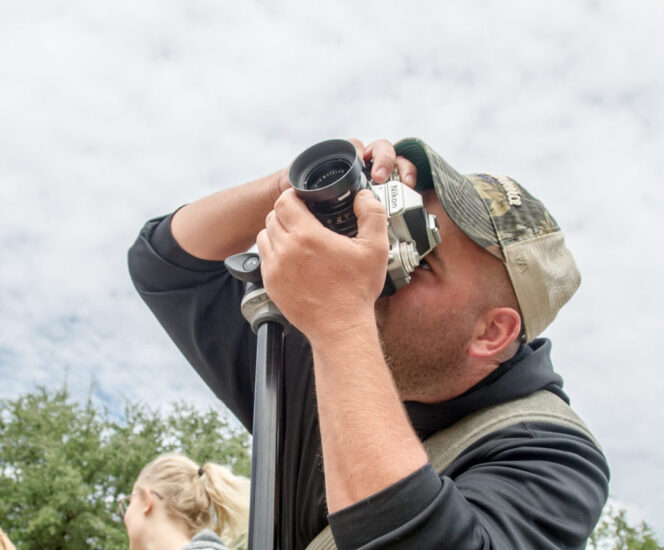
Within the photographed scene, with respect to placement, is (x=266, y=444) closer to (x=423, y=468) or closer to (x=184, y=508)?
(x=423, y=468)

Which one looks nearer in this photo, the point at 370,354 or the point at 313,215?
the point at 370,354

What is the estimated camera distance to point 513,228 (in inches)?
78.2

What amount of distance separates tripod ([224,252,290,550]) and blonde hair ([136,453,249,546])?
2867 mm

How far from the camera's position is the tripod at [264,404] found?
1063mm

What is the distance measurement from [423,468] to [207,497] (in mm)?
3370

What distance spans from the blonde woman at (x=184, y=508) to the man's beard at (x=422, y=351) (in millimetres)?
2332

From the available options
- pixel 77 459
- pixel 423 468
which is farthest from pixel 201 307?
pixel 77 459

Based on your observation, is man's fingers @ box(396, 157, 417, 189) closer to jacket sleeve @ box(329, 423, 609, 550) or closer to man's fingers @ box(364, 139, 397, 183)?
man's fingers @ box(364, 139, 397, 183)

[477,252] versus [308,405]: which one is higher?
[477,252]

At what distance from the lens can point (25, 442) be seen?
18.1 meters

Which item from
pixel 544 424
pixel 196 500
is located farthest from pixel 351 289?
pixel 196 500

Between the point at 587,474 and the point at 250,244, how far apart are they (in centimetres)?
136

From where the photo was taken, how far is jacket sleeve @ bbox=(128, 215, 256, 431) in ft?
7.25

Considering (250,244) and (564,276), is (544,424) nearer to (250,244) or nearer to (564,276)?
(564,276)
